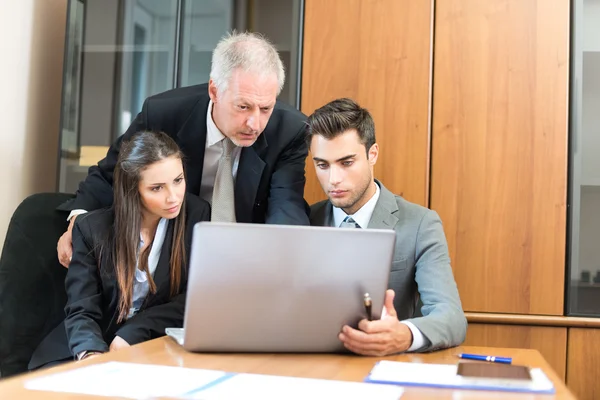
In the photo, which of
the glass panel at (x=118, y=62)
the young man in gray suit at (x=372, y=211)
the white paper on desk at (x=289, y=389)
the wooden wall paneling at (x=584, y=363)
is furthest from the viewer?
the glass panel at (x=118, y=62)

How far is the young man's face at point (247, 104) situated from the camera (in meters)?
1.89

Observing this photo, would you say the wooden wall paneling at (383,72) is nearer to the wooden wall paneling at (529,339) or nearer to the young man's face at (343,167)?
the young man's face at (343,167)

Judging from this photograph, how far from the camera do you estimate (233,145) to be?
207 centimetres

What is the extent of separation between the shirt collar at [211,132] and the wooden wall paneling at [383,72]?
398mm

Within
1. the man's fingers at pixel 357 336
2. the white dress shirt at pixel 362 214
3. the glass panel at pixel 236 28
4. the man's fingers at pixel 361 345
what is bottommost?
the man's fingers at pixel 361 345

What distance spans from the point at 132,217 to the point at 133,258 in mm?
123

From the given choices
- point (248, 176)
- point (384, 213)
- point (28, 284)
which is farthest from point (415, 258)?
point (28, 284)

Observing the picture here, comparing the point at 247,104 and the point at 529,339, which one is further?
the point at 529,339

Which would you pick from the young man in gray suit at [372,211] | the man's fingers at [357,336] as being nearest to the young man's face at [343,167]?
the young man in gray suit at [372,211]

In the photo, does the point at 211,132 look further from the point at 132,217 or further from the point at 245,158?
the point at 132,217

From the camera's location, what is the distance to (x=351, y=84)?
7.63 feet

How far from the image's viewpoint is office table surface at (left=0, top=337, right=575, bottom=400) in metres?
0.94

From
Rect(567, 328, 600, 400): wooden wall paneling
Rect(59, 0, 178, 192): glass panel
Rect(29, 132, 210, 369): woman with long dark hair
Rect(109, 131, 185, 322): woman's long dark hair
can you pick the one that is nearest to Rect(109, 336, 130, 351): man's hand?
Rect(29, 132, 210, 369): woman with long dark hair

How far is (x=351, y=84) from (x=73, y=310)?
1167 mm
